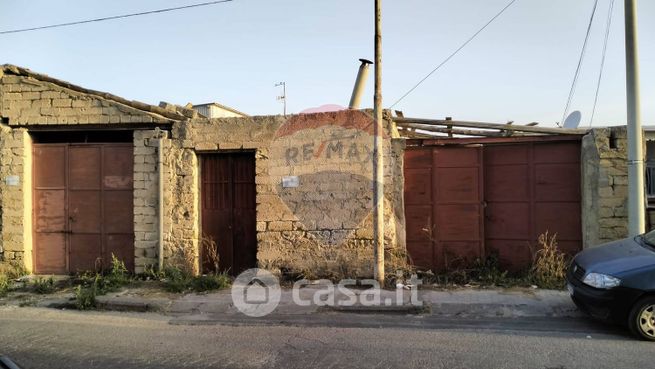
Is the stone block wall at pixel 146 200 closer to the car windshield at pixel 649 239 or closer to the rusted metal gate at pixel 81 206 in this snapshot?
the rusted metal gate at pixel 81 206

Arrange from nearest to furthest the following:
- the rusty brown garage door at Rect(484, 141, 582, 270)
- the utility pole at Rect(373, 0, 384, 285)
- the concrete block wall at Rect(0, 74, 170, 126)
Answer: the utility pole at Rect(373, 0, 384, 285) → the rusty brown garage door at Rect(484, 141, 582, 270) → the concrete block wall at Rect(0, 74, 170, 126)

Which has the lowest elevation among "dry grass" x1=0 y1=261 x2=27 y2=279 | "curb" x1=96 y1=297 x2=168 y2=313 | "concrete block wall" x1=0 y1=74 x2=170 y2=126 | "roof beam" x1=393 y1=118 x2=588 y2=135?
"curb" x1=96 y1=297 x2=168 y2=313

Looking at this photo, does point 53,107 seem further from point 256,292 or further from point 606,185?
point 606,185

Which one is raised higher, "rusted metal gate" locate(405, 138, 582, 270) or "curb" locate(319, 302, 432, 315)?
"rusted metal gate" locate(405, 138, 582, 270)

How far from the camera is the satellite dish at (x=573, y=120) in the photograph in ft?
31.0

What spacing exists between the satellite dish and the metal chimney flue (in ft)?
13.5

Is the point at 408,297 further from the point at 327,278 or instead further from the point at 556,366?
the point at 556,366

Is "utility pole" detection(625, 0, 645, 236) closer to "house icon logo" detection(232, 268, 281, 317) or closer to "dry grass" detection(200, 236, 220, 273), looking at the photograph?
"house icon logo" detection(232, 268, 281, 317)

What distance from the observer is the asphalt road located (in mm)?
4602

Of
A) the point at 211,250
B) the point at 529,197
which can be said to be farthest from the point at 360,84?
the point at 211,250

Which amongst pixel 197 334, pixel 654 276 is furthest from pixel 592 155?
pixel 197 334

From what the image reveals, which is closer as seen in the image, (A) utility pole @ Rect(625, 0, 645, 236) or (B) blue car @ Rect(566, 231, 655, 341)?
(B) blue car @ Rect(566, 231, 655, 341)

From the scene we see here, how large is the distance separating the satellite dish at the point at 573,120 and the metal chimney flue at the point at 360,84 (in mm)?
4124

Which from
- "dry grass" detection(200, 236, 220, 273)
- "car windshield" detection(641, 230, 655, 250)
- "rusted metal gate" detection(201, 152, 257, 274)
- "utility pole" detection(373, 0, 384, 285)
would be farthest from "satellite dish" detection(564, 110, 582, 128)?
"dry grass" detection(200, 236, 220, 273)
